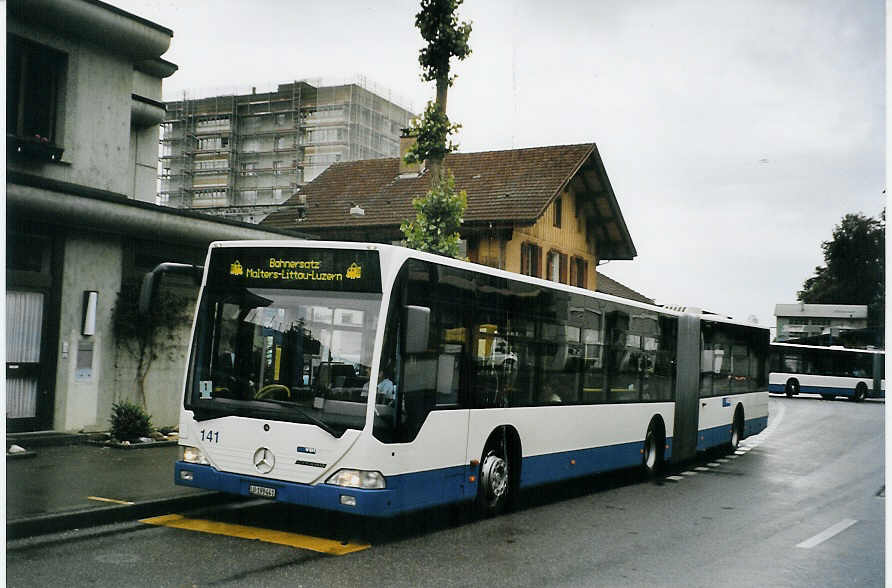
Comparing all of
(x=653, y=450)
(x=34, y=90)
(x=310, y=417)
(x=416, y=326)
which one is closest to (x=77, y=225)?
(x=34, y=90)

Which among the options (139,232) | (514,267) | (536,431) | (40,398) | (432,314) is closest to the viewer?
(432,314)

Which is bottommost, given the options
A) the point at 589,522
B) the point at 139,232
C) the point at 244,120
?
the point at 589,522

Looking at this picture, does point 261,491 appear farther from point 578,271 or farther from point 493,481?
point 578,271

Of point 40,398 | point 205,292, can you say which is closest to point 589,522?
point 205,292

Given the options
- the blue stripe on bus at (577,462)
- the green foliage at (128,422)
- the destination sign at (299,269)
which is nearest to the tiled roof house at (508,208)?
the blue stripe on bus at (577,462)

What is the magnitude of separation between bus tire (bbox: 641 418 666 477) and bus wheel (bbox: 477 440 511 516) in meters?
4.80

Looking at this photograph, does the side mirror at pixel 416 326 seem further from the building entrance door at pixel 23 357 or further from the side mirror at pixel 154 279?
the building entrance door at pixel 23 357

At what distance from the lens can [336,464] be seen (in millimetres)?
8336

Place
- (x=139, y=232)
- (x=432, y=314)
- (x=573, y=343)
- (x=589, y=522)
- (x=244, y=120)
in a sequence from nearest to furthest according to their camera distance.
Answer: (x=432, y=314) → (x=589, y=522) → (x=573, y=343) → (x=139, y=232) → (x=244, y=120)

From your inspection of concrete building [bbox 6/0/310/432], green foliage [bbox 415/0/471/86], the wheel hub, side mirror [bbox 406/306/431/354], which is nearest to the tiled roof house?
green foliage [bbox 415/0/471/86]

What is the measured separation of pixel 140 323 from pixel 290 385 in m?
7.25

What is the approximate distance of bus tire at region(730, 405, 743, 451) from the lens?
1962 centimetres

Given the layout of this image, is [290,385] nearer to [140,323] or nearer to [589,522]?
[589,522]

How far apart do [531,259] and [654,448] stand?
15821 millimetres
